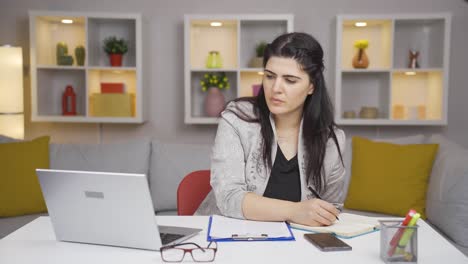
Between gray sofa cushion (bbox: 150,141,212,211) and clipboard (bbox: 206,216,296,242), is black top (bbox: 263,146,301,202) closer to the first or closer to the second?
clipboard (bbox: 206,216,296,242)

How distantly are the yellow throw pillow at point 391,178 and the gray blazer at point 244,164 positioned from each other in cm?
113

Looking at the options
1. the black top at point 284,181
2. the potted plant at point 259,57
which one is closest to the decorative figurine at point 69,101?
the potted plant at point 259,57

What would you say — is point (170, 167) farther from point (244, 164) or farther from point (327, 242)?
point (327, 242)

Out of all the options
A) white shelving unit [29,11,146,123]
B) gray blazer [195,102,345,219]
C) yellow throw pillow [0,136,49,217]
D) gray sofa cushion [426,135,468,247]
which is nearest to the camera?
gray blazer [195,102,345,219]

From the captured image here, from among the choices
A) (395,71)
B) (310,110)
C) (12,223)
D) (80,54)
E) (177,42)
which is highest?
(177,42)

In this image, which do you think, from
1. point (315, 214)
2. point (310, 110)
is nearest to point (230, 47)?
point (310, 110)

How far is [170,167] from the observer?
10.4 ft

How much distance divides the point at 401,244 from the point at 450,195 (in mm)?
1567

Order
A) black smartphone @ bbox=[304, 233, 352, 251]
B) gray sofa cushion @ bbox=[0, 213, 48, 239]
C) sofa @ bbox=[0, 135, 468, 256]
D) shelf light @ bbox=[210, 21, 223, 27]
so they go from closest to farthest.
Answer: black smartphone @ bbox=[304, 233, 352, 251] → gray sofa cushion @ bbox=[0, 213, 48, 239] → sofa @ bbox=[0, 135, 468, 256] → shelf light @ bbox=[210, 21, 223, 27]

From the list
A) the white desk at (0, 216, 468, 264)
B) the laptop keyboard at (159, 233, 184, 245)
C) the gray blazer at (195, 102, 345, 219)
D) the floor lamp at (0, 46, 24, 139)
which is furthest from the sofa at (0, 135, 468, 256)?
the laptop keyboard at (159, 233, 184, 245)

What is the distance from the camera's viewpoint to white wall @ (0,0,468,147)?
3.86 metres

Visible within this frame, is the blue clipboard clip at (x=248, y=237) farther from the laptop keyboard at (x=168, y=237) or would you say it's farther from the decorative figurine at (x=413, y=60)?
the decorative figurine at (x=413, y=60)

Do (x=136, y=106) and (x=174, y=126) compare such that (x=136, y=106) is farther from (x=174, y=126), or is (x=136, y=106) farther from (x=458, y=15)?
(x=458, y=15)

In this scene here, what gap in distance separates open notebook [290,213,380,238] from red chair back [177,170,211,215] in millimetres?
599
